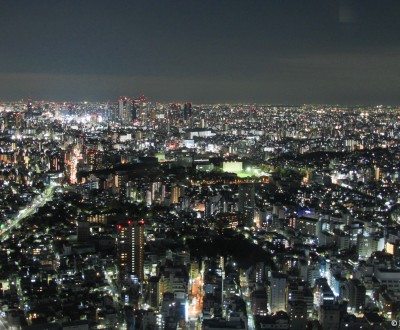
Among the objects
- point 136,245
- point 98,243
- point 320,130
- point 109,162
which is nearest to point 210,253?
point 136,245

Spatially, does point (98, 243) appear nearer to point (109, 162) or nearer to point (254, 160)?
point (109, 162)

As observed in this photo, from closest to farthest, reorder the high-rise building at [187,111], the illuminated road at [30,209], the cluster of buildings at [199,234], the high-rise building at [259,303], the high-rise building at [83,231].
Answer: the cluster of buildings at [199,234]
the high-rise building at [259,303]
the high-rise building at [83,231]
the illuminated road at [30,209]
the high-rise building at [187,111]

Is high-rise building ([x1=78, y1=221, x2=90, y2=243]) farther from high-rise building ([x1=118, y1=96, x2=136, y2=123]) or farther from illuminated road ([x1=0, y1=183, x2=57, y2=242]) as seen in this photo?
high-rise building ([x1=118, y1=96, x2=136, y2=123])

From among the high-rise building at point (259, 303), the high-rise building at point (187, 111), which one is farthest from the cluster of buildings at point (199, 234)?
the high-rise building at point (187, 111)

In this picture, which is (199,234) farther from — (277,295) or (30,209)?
(30,209)

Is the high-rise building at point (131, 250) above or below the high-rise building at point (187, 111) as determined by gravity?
below

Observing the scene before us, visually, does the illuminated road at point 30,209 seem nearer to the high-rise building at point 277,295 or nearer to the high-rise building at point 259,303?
the high-rise building at point 259,303
